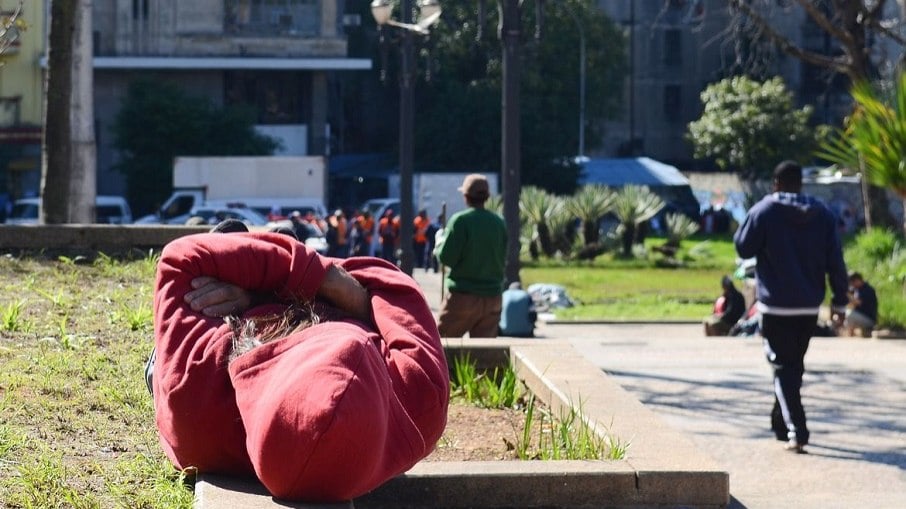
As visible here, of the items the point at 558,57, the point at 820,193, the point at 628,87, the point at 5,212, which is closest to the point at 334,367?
the point at 5,212

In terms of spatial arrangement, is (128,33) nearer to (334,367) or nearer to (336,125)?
(336,125)

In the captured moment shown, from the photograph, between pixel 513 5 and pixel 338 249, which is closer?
pixel 513 5

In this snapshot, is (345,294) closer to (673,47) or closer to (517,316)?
(517,316)

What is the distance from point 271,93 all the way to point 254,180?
14.3m

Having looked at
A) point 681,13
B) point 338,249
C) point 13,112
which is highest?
point 681,13

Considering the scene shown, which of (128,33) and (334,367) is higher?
(128,33)

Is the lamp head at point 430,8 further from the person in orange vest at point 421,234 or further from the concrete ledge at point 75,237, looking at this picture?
the concrete ledge at point 75,237

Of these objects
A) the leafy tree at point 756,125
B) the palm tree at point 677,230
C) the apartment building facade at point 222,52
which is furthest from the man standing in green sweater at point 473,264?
the leafy tree at point 756,125

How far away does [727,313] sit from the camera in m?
20.1

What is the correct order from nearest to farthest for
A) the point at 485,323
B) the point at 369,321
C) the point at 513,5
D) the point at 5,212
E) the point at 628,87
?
the point at 369,321
the point at 485,323
the point at 513,5
the point at 5,212
the point at 628,87

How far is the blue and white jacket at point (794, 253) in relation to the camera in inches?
344

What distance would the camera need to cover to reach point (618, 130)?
69938 millimetres

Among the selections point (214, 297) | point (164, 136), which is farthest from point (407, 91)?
point (164, 136)

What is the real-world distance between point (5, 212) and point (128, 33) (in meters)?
9.28
